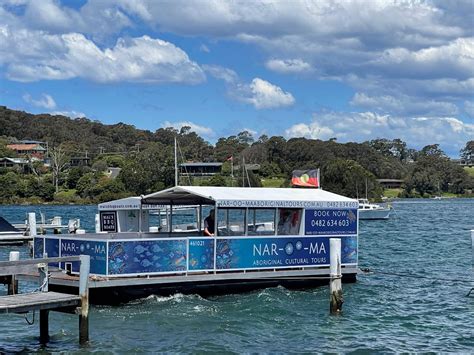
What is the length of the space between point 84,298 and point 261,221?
471 inches

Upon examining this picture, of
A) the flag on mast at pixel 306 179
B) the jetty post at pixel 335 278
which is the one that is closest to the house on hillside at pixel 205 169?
the flag on mast at pixel 306 179

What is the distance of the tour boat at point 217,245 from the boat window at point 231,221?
4 cm

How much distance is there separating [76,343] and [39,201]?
13738cm

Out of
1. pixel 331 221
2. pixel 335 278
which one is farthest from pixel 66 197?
pixel 335 278

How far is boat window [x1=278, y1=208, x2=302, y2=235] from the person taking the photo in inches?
1056

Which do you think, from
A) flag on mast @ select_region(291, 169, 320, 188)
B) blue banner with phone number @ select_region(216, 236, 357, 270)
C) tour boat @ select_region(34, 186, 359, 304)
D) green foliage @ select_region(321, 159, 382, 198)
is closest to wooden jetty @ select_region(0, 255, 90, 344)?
tour boat @ select_region(34, 186, 359, 304)

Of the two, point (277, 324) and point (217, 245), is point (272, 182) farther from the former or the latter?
point (277, 324)

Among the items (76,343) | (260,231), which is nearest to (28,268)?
(76,343)

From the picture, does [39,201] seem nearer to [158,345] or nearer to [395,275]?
[395,275]

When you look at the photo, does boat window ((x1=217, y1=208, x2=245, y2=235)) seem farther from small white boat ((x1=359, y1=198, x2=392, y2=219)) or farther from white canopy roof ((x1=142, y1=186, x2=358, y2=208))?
small white boat ((x1=359, y1=198, x2=392, y2=219))

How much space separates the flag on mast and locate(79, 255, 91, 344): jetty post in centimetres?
1374

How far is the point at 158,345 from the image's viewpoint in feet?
64.2

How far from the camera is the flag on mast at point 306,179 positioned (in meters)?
31.3

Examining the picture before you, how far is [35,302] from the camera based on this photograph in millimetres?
17562
